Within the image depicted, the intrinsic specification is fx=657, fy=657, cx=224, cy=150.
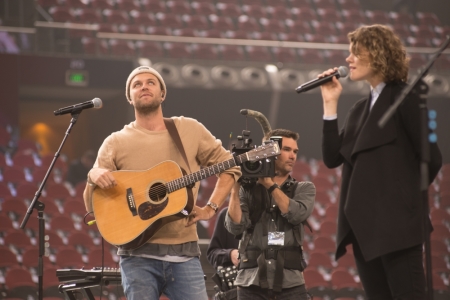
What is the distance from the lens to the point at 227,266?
4699 millimetres

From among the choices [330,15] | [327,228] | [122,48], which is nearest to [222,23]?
[330,15]

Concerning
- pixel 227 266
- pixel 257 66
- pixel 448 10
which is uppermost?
pixel 448 10

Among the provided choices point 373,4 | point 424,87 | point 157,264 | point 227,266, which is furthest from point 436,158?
point 373,4

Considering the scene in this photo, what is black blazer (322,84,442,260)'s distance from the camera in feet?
8.30

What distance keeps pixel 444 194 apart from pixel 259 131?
3.57 metres

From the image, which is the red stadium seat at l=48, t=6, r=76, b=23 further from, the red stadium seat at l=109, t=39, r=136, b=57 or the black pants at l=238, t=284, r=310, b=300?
the black pants at l=238, t=284, r=310, b=300

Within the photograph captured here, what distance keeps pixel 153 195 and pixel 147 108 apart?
0.48 meters

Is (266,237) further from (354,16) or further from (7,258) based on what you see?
(354,16)

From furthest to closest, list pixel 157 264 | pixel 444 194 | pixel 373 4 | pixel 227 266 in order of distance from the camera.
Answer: pixel 373 4 < pixel 444 194 < pixel 227 266 < pixel 157 264

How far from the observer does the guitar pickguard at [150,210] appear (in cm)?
332

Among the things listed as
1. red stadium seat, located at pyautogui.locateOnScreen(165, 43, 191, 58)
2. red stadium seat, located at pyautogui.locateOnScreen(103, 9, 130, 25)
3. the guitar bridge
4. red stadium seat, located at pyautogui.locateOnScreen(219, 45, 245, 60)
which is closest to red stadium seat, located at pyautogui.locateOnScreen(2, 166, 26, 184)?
red stadium seat, located at pyautogui.locateOnScreen(165, 43, 191, 58)

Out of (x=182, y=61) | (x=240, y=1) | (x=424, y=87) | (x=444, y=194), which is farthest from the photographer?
(x=240, y=1)

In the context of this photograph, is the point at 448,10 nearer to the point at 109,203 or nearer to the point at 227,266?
the point at 227,266

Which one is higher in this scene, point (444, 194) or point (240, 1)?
point (240, 1)
